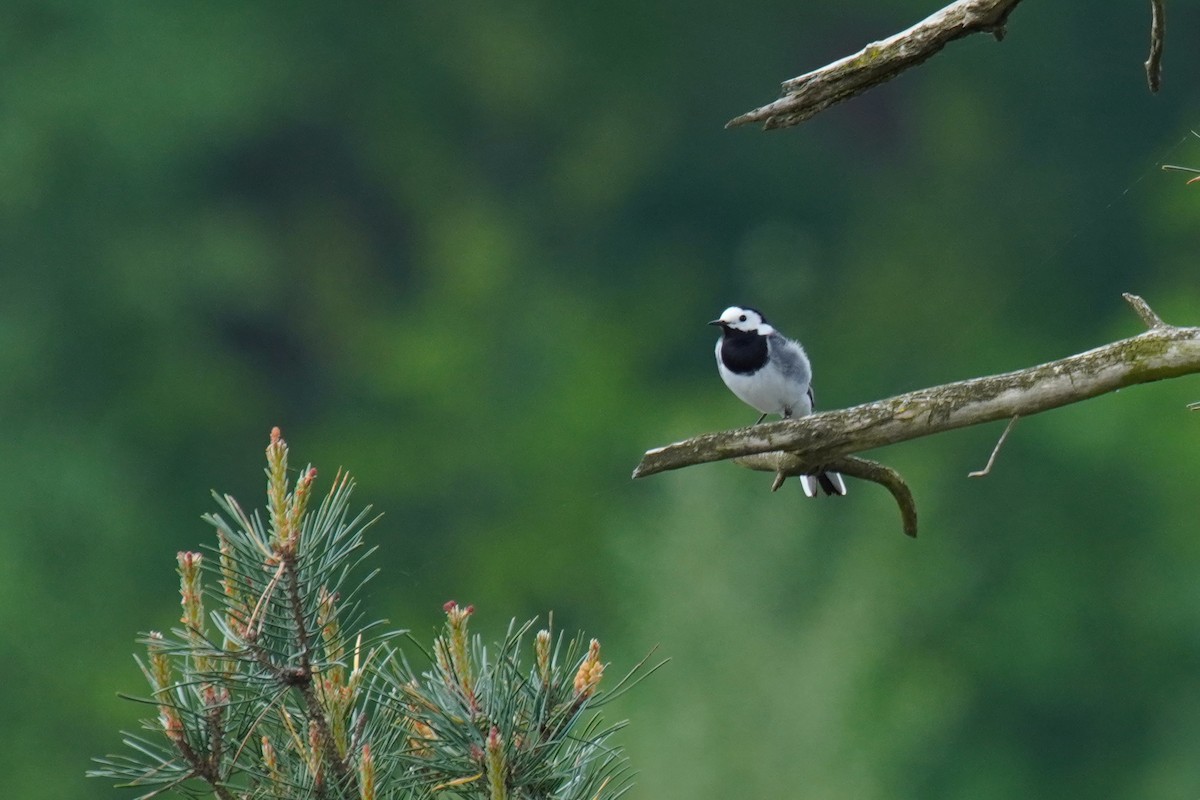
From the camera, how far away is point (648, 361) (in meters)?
26.3

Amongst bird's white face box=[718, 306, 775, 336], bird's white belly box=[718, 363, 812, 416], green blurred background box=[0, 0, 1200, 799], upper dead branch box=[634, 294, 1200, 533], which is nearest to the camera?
upper dead branch box=[634, 294, 1200, 533]

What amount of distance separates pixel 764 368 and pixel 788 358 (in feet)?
0.59

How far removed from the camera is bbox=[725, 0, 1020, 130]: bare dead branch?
3607 mm

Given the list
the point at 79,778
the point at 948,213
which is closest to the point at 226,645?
the point at 79,778

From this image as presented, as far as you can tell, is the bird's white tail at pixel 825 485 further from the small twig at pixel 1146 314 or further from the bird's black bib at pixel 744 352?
the small twig at pixel 1146 314

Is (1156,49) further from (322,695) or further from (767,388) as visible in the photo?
(767,388)

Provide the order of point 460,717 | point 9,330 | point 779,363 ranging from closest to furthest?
1. point 460,717
2. point 779,363
3. point 9,330

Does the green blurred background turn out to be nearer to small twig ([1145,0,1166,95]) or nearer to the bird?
the bird

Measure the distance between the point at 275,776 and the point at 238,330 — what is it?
2325 cm

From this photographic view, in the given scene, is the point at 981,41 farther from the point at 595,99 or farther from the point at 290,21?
the point at 290,21

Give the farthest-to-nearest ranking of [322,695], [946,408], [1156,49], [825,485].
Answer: [825,485]
[1156,49]
[946,408]
[322,695]

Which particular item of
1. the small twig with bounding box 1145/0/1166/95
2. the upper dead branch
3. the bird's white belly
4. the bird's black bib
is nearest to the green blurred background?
the bird's black bib

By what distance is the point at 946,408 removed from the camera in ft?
11.4

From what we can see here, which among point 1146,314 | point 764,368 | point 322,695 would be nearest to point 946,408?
point 1146,314
